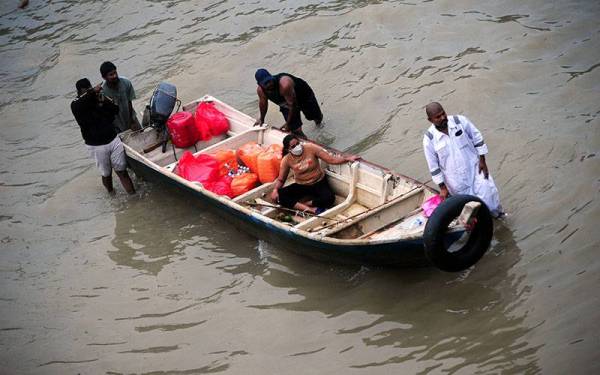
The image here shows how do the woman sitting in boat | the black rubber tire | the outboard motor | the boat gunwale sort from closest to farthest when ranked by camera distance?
the black rubber tire < the boat gunwale < the woman sitting in boat < the outboard motor

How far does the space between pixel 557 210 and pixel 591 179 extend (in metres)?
0.65

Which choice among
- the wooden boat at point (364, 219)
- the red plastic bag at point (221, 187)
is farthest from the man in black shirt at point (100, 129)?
the red plastic bag at point (221, 187)

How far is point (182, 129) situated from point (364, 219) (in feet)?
10.8

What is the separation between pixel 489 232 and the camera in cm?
621

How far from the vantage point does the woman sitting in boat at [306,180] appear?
25.2 feet

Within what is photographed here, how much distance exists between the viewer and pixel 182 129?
9195 millimetres

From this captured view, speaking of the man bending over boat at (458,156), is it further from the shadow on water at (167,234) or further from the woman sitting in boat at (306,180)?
the shadow on water at (167,234)

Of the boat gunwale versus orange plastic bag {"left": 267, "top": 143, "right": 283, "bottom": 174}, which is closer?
the boat gunwale

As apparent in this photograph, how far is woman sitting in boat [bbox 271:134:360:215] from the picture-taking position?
302 inches

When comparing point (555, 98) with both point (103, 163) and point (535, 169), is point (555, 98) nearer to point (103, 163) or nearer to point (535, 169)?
point (535, 169)

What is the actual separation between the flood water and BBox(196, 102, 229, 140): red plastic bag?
1.00 metres

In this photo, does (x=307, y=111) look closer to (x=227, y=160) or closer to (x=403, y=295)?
(x=227, y=160)

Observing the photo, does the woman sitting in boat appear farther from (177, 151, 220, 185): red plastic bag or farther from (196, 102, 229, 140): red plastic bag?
(196, 102, 229, 140): red plastic bag

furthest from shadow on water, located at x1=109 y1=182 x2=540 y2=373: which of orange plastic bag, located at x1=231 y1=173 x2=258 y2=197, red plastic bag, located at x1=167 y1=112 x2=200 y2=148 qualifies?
red plastic bag, located at x1=167 y1=112 x2=200 y2=148
